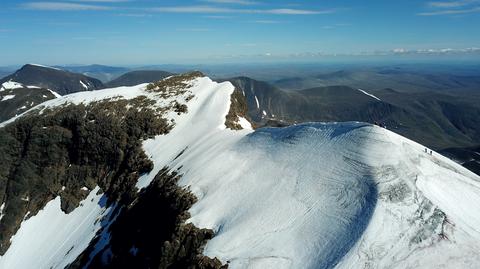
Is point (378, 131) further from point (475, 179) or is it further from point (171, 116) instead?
point (171, 116)

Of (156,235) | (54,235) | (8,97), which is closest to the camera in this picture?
(156,235)

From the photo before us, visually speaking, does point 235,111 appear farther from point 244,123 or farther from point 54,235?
point 54,235

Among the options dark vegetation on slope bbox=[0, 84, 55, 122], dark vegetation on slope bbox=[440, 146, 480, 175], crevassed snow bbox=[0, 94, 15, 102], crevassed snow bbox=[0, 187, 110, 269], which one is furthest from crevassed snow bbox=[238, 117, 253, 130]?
crevassed snow bbox=[0, 94, 15, 102]

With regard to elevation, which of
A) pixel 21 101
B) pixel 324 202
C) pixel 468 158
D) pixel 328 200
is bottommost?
pixel 468 158

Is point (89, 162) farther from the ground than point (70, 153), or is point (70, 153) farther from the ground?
point (70, 153)

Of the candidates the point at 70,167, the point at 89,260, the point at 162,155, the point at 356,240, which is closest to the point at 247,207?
the point at 356,240

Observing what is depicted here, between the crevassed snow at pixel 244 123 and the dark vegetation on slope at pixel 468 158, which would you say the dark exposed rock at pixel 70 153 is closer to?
the crevassed snow at pixel 244 123

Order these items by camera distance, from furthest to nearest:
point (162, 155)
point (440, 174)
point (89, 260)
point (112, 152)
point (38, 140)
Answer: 1. point (38, 140)
2. point (112, 152)
3. point (162, 155)
4. point (89, 260)
5. point (440, 174)

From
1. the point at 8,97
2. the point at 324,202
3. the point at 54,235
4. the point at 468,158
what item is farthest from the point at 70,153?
the point at 468,158
